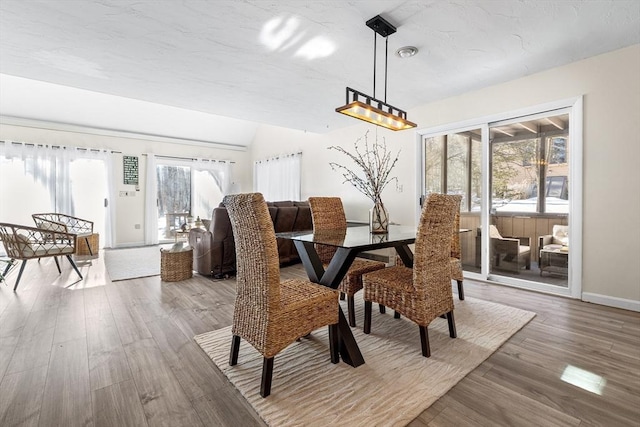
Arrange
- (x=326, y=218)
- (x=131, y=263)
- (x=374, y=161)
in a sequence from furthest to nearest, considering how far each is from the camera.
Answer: (x=374, y=161)
(x=131, y=263)
(x=326, y=218)

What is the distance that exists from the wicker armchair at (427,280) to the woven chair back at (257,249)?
2.85ft

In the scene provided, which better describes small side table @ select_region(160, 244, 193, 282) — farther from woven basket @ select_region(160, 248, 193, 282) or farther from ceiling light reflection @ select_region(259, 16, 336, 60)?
ceiling light reflection @ select_region(259, 16, 336, 60)

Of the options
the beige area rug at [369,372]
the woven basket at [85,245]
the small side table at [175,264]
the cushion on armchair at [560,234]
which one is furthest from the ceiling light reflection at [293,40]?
the woven basket at [85,245]

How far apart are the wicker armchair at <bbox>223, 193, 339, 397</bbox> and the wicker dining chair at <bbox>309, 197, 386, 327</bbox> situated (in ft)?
2.02

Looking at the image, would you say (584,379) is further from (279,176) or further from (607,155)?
(279,176)

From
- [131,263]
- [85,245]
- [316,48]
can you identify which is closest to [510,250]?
[316,48]

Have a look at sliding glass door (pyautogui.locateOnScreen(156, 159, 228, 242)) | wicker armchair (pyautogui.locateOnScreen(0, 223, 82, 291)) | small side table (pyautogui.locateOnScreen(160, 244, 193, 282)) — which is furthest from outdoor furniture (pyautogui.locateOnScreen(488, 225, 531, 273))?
sliding glass door (pyautogui.locateOnScreen(156, 159, 228, 242))

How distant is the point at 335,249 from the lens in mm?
2891

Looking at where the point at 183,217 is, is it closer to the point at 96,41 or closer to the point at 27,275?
the point at 27,275

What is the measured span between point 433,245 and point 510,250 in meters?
2.29

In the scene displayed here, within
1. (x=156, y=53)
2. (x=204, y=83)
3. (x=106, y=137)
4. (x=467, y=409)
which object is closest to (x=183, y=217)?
(x=106, y=137)

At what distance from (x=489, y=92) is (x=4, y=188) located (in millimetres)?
7956

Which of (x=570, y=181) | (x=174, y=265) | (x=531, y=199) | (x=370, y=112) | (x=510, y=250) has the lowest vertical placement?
(x=174, y=265)

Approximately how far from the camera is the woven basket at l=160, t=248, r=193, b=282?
3.54 m
